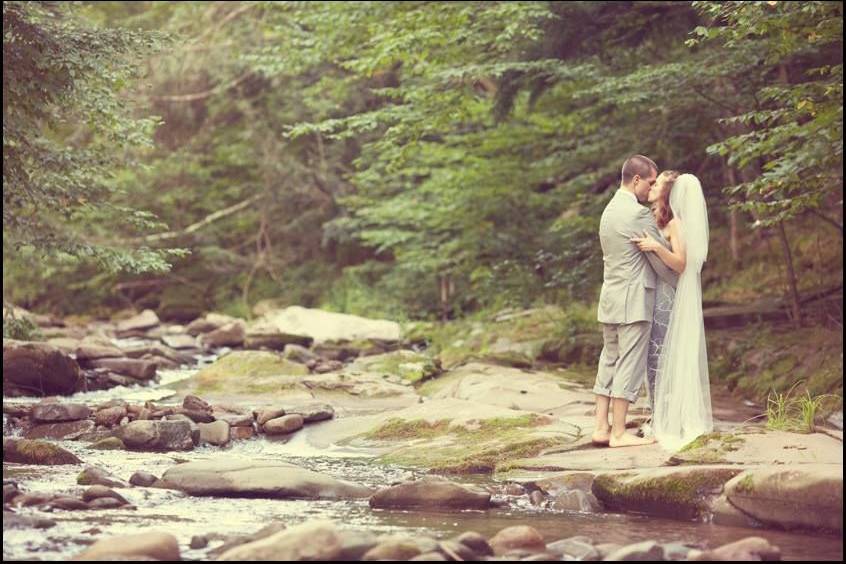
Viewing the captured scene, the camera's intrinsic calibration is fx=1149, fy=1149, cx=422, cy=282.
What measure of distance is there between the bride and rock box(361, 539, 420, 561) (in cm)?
344

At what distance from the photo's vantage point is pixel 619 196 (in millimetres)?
8930

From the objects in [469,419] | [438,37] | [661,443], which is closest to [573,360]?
[438,37]

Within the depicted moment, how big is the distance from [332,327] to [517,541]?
15.5 metres

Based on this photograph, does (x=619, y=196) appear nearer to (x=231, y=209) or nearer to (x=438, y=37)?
(x=438, y=37)

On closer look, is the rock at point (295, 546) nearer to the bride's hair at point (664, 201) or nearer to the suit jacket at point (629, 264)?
the suit jacket at point (629, 264)

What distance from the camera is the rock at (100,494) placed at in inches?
294

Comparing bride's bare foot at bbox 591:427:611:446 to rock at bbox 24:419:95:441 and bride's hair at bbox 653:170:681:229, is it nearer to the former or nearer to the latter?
bride's hair at bbox 653:170:681:229

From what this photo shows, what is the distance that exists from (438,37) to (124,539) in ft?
37.3

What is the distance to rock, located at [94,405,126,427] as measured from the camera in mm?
11703

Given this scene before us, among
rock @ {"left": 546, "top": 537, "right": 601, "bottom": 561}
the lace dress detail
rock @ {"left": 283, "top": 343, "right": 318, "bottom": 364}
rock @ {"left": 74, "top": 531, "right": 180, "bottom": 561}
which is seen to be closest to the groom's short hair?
the lace dress detail

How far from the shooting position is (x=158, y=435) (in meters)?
10.6

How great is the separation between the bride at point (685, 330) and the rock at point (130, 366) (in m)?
9.36

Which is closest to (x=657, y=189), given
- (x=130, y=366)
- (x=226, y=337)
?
(x=130, y=366)

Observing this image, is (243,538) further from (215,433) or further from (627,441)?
(215,433)
